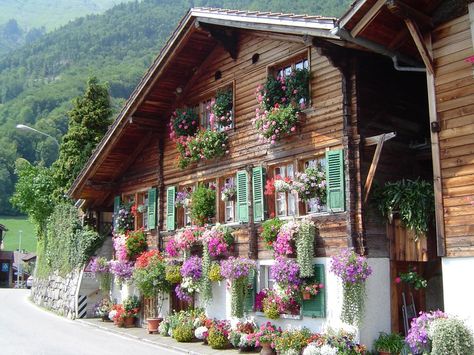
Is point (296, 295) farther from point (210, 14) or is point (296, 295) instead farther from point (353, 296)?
point (210, 14)

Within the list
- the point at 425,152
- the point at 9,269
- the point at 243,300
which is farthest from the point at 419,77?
the point at 9,269

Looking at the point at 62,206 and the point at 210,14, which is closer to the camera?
the point at 210,14

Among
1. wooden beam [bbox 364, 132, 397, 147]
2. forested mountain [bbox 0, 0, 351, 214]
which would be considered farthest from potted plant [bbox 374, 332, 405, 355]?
forested mountain [bbox 0, 0, 351, 214]

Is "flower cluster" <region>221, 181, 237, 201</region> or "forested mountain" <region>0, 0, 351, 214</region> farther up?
"forested mountain" <region>0, 0, 351, 214</region>

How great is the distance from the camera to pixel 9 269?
5984cm

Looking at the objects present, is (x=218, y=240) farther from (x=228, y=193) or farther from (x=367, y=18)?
(x=367, y=18)

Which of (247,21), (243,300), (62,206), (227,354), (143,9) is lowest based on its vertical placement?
(227,354)

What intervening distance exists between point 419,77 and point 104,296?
1581 cm

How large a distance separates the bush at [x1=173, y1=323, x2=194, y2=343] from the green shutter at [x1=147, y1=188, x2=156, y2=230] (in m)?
4.37

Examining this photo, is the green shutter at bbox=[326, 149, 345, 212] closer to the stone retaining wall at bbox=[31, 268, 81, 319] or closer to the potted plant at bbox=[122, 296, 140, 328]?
the potted plant at bbox=[122, 296, 140, 328]

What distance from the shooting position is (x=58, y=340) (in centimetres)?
1692

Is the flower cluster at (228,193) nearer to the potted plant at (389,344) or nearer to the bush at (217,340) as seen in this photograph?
the bush at (217,340)

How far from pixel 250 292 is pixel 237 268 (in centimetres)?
86

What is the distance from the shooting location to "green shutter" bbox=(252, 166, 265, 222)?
593 inches
